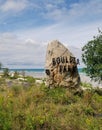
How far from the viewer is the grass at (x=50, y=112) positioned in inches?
494

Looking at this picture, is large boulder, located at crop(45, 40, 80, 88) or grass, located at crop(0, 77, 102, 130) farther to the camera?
large boulder, located at crop(45, 40, 80, 88)

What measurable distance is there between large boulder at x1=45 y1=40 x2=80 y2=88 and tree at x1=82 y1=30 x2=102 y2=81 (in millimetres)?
3691

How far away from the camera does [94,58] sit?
26844mm

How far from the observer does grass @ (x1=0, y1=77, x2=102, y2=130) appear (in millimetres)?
12547

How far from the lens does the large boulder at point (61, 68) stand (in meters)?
22.4

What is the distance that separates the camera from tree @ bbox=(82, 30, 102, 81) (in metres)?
26.2

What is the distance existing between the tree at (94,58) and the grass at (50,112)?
206 inches

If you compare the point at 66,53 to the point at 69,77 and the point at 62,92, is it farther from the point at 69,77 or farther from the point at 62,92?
the point at 62,92

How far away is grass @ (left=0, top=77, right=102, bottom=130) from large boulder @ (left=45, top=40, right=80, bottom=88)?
89 centimetres

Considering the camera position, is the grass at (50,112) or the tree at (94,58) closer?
the grass at (50,112)

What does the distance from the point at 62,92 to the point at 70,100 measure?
133 centimetres

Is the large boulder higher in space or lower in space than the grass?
higher

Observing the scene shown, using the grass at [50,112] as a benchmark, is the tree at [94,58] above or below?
above

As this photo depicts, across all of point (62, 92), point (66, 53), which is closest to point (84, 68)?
point (66, 53)
